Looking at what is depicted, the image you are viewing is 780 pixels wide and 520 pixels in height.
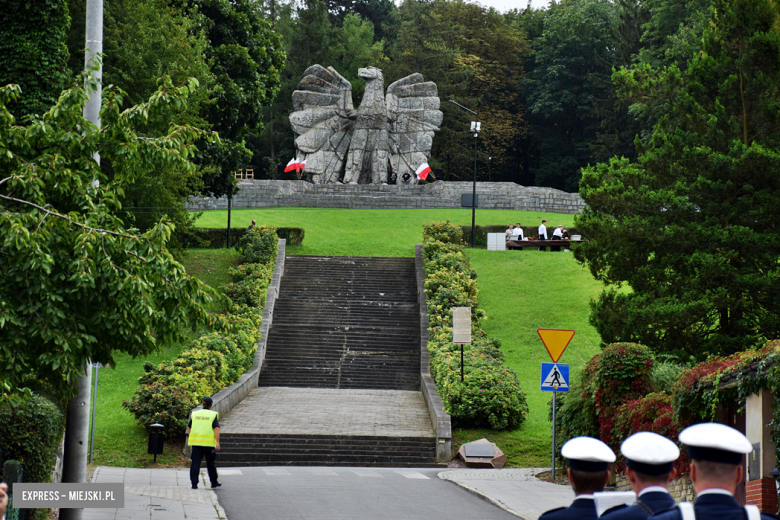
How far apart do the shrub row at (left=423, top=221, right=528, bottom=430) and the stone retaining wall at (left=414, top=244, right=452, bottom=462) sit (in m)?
0.23

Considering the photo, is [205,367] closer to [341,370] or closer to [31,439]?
[341,370]

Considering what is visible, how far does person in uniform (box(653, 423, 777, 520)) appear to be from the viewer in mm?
3660

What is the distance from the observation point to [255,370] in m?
24.8

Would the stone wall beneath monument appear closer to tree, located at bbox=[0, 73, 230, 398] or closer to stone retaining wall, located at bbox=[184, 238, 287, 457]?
stone retaining wall, located at bbox=[184, 238, 287, 457]

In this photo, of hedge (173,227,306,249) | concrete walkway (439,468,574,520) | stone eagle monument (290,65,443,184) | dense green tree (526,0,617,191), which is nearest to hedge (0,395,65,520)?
concrete walkway (439,468,574,520)

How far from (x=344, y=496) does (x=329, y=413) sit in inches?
320

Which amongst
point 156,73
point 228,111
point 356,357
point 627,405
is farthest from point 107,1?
point 627,405

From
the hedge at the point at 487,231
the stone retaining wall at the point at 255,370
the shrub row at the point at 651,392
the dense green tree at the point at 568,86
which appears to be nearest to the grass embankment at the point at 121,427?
the stone retaining wall at the point at 255,370

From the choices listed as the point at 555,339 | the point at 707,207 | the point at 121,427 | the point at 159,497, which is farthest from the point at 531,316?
the point at 159,497

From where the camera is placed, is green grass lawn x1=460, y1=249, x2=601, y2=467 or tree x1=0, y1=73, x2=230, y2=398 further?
green grass lawn x1=460, y1=249, x2=601, y2=467

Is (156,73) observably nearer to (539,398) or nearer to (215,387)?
(215,387)

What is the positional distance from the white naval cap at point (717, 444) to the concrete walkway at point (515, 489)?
25.8 feet

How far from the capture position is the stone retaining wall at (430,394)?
1806 centimetres

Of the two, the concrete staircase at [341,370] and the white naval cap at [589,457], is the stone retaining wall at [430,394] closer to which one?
the concrete staircase at [341,370]
